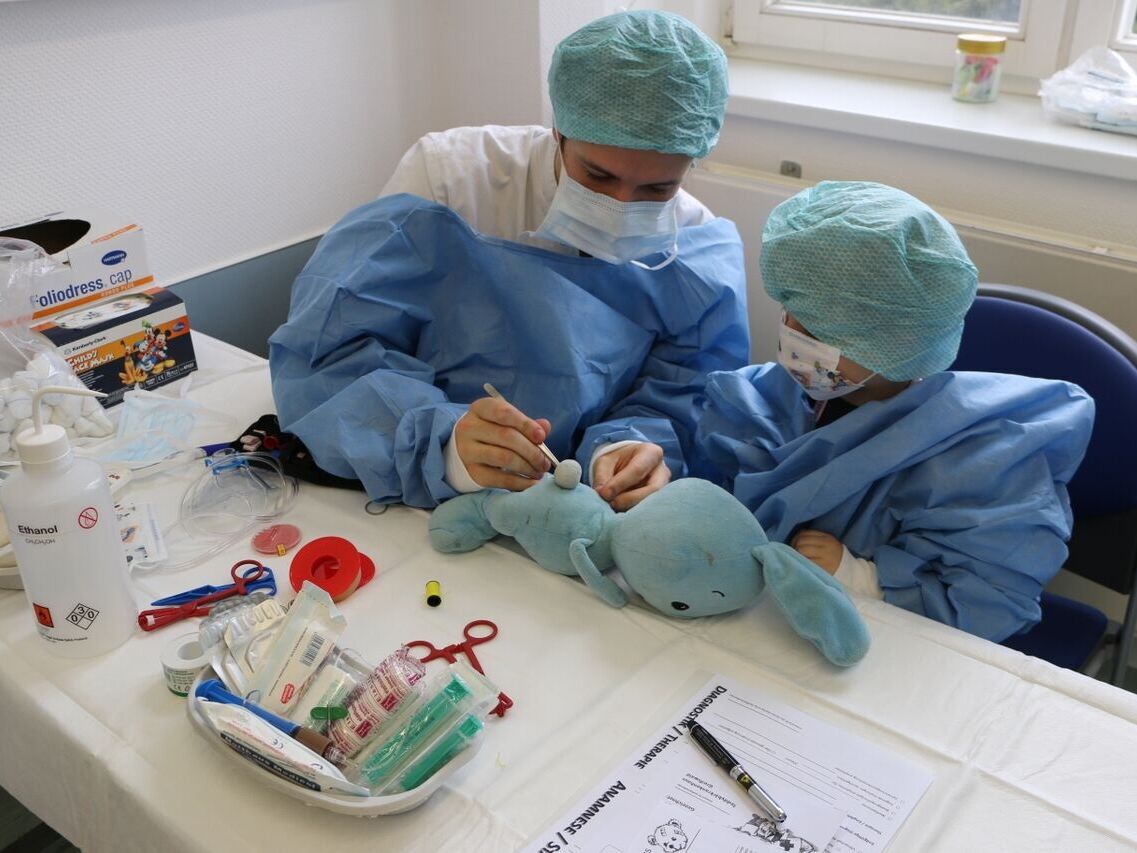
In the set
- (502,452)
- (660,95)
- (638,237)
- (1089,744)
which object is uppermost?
(660,95)

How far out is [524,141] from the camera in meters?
1.55

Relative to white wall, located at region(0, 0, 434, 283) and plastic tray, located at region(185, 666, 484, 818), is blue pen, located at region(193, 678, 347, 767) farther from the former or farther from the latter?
white wall, located at region(0, 0, 434, 283)

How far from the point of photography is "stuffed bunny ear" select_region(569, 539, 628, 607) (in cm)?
108

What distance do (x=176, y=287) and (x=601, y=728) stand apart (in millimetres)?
1245

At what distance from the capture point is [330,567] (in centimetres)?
115

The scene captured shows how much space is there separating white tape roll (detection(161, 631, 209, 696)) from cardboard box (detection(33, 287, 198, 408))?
0.61 meters

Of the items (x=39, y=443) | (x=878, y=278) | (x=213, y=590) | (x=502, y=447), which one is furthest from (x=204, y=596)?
(x=878, y=278)

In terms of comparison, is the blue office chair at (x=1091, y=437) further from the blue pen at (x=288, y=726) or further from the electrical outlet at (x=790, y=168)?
the blue pen at (x=288, y=726)

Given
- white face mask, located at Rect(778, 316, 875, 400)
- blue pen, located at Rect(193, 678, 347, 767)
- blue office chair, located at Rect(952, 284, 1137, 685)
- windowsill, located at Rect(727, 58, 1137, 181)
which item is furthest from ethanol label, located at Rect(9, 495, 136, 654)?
windowsill, located at Rect(727, 58, 1137, 181)

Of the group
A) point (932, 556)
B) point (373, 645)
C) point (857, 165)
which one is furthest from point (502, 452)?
point (857, 165)

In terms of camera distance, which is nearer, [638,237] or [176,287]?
[638,237]

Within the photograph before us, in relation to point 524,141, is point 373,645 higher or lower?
lower

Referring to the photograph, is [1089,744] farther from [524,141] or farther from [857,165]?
[857,165]

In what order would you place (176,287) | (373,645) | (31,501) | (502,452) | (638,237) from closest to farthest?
(31,501) < (373,645) < (502,452) < (638,237) < (176,287)
